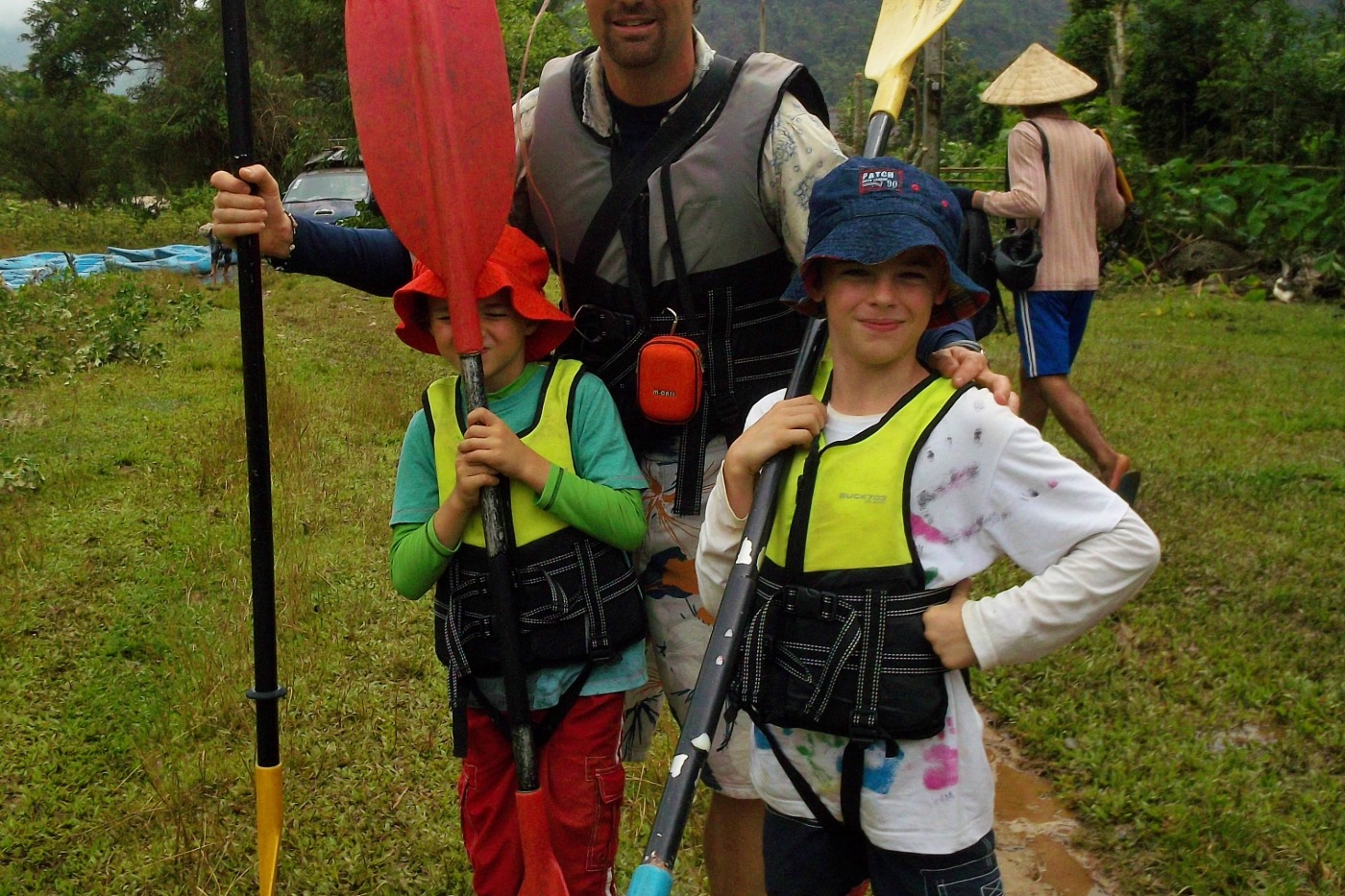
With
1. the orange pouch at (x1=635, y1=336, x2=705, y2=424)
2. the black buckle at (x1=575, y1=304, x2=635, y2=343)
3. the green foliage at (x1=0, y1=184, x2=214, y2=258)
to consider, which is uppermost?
the black buckle at (x1=575, y1=304, x2=635, y2=343)

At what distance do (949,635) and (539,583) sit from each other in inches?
29.4

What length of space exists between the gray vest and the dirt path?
1.39 metres

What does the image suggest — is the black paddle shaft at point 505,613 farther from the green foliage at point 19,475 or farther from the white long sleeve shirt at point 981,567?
the green foliage at point 19,475

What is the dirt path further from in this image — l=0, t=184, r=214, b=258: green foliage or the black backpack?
l=0, t=184, r=214, b=258: green foliage

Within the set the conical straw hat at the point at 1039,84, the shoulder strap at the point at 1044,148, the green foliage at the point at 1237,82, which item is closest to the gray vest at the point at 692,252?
the shoulder strap at the point at 1044,148

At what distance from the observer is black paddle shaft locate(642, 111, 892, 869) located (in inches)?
63.7

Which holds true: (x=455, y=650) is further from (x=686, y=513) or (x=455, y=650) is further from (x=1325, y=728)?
(x=1325, y=728)

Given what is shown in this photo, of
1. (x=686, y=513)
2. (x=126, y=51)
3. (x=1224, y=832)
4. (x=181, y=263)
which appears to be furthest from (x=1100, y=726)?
(x=126, y=51)

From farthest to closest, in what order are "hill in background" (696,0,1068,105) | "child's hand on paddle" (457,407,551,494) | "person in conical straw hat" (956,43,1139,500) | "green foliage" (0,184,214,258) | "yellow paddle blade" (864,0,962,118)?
"hill in background" (696,0,1068,105), "green foliage" (0,184,214,258), "person in conical straw hat" (956,43,1139,500), "yellow paddle blade" (864,0,962,118), "child's hand on paddle" (457,407,551,494)

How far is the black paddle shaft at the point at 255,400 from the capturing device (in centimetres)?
201

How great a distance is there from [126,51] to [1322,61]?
1199 inches

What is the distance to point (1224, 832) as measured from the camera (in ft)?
9.73

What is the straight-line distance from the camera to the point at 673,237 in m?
2.21

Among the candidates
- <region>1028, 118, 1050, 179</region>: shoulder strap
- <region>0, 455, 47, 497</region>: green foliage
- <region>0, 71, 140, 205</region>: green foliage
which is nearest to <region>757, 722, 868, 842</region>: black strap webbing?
<region>1028, 118, 1050, 179</region>: shoulder strap
